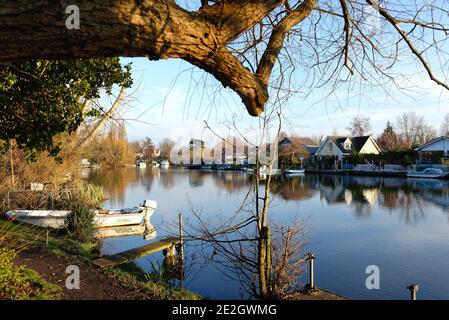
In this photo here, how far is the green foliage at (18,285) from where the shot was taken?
4309mm

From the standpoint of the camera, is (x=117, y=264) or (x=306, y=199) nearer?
(x=117, y=264)

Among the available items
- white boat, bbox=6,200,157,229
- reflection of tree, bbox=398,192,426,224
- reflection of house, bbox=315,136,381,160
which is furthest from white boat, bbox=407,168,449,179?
white boat, bbox=6,200,157,229

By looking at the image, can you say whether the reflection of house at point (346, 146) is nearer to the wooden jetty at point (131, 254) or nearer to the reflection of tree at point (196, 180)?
the reflection of tree at point (196, 180)

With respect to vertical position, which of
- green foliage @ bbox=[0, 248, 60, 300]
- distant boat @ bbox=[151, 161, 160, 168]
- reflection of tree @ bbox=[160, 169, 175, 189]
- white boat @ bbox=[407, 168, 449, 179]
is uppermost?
distant boat @ bbox=[151, 161, 160, 168]

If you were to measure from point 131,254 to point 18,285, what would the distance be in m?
4.24

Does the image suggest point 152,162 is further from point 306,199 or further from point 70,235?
point 70,235

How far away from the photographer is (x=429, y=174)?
40281mm

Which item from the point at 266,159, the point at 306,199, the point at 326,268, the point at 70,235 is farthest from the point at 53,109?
the point at 306,199

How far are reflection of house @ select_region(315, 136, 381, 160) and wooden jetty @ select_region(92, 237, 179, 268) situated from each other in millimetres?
48463

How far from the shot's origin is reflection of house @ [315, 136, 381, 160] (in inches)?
2190

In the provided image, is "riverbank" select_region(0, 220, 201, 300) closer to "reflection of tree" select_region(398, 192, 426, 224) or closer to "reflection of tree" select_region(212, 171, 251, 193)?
"reflection of tree" select_region(398, 192, 426, 224)

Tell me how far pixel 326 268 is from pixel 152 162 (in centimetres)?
9123

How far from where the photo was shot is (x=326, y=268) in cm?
1052
